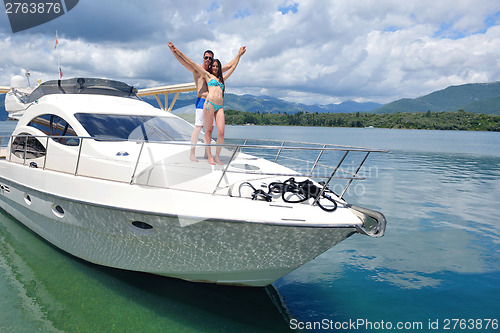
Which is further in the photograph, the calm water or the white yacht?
the calm water

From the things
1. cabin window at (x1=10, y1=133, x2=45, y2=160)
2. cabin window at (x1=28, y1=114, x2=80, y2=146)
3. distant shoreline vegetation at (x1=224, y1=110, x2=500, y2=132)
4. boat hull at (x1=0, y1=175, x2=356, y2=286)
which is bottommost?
boat hull at (x1=0, y1=175, x2=356, y2=286)

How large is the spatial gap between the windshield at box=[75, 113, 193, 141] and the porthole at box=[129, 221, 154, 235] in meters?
1.56

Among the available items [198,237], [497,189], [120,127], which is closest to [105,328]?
[198,237]

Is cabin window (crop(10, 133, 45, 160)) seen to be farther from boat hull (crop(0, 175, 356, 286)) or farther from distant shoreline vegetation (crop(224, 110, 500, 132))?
distant shoreline vegetation (crop(224, 110, 500, 132))

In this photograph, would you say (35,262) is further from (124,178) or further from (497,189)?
(497,189)

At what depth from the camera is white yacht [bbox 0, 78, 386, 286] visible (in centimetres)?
337

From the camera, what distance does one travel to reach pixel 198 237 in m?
3.51

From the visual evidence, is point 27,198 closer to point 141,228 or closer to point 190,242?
point 141,228

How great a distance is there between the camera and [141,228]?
3.80 meters

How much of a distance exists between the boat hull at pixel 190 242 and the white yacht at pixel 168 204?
1 centimetres

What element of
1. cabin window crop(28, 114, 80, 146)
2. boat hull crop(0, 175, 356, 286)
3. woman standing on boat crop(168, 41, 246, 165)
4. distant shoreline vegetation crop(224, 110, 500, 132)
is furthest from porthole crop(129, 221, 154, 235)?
distant shoreline vegetation crop(224, 110, 500, 132)

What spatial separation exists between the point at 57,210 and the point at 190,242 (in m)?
2.35

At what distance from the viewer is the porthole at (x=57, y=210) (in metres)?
4.55

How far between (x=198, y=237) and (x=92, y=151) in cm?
210
